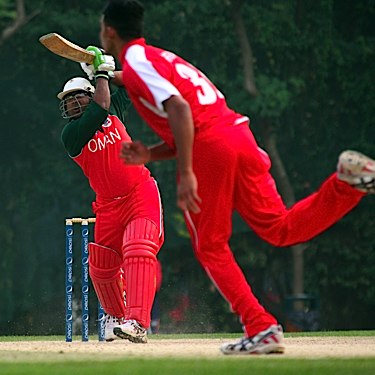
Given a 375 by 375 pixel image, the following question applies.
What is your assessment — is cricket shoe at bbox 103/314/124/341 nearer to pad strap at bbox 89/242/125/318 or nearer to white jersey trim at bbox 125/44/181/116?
pad strap at bbox 89/242/125/318

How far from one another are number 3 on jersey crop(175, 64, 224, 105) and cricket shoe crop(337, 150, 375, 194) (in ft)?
2.38

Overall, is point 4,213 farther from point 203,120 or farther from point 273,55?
point 203,120

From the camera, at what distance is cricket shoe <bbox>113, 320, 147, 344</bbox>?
8.62 meters

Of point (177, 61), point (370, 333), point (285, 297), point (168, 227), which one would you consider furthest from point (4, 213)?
point (177, 61)

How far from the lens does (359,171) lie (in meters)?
6.81

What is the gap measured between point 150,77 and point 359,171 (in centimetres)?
102

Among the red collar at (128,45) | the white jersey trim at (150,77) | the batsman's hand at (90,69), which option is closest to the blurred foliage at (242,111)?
the batsman's hand at (90,69)

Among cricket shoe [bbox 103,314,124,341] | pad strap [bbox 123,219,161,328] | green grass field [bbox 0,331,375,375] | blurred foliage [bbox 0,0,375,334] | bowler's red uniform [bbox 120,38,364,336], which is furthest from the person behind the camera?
blurred foliage [bbox 0,0,375,334]

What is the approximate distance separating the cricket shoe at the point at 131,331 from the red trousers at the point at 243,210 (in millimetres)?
1546

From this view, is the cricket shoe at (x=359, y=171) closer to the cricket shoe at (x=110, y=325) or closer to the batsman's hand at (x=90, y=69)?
the batsman's hand at (x=90, y=69)

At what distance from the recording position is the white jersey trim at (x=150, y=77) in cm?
692

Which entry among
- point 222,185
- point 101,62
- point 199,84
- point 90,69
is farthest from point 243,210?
point 90,69

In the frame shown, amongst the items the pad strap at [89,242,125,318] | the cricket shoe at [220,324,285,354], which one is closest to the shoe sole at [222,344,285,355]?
the cricket shoe at [220,324,285,354]

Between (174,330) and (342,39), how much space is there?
6.24m
